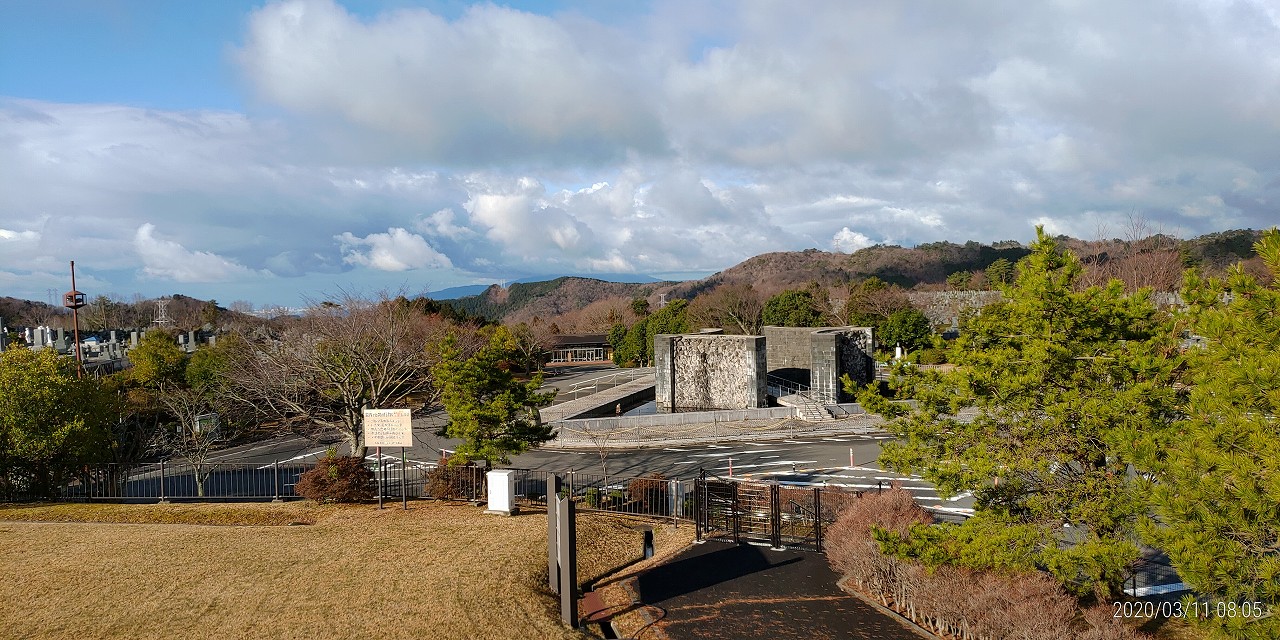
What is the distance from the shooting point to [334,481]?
1402cm

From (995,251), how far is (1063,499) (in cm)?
12114

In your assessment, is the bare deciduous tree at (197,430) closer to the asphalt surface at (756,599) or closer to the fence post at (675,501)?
the fence post at (675,501)

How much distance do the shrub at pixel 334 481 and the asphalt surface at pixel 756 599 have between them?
7.28 meters

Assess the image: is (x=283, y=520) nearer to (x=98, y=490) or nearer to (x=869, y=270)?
(x=98, y=490)

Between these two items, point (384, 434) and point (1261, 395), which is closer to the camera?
point (1261, 395)

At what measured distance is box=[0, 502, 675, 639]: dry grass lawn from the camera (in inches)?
A: 304

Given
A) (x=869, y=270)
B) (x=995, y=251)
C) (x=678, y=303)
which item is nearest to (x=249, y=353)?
(x=678, y=303)

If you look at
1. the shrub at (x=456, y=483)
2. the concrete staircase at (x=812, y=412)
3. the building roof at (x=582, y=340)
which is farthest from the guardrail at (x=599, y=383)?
the shrub at (x=456, y=483)

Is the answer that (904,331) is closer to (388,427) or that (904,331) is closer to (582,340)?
(582,340)

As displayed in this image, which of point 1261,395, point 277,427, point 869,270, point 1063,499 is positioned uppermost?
point 869,270

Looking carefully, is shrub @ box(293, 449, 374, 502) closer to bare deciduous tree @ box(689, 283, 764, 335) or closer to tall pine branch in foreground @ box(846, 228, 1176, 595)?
tall pine branch in foreground @ box(846, 228, 1176, 595)


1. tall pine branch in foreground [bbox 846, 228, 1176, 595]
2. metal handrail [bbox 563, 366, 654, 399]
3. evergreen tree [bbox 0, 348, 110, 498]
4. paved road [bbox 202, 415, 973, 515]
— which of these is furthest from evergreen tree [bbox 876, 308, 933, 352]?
evergreen tree [bbox 0, 348, 110, 498]

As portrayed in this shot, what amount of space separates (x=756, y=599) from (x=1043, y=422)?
166 inches

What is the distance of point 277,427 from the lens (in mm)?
30344
